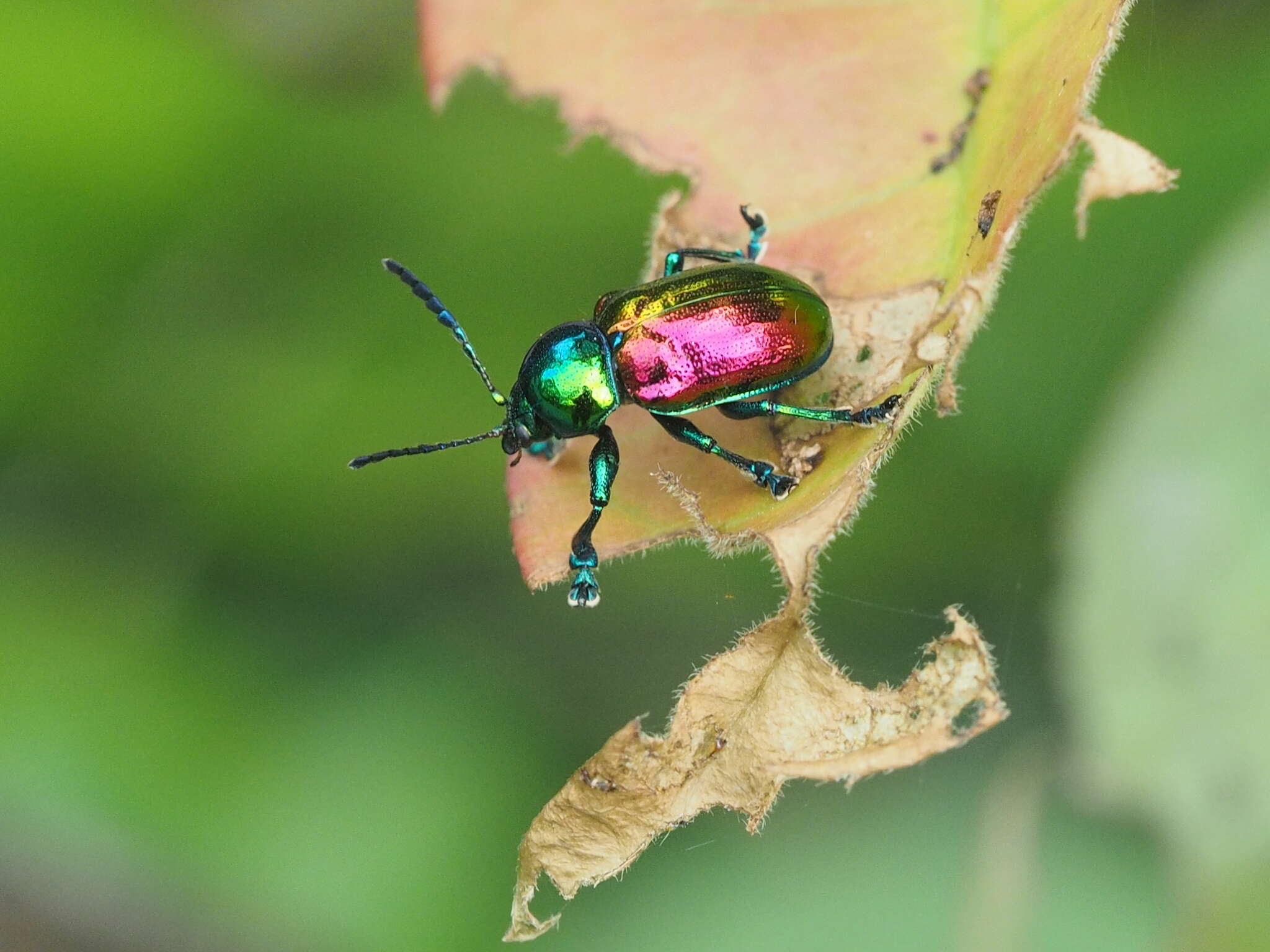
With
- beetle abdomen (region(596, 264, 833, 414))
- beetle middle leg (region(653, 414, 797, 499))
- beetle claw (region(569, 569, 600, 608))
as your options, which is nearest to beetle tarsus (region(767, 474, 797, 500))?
beetle middle leg (region(653, 414, 797, 499))

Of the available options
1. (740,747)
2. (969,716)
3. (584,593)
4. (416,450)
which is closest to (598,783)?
(740,747)

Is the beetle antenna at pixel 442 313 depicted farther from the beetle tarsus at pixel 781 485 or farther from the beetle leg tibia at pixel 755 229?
the beetle tarsus at pixel 781 485

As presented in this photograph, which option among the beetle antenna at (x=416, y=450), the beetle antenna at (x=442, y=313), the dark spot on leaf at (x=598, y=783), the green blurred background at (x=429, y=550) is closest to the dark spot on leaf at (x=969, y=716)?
the green blurred background at (x=429, y=550)

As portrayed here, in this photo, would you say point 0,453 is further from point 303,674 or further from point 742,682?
point 742,682

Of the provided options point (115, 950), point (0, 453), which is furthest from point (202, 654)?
point (115, 950)

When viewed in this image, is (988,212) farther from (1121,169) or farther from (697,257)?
(697,257)

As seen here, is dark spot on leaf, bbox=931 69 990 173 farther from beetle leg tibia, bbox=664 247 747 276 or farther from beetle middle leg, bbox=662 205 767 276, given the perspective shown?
beetle leg tibia, bbox=664 247 747 276
